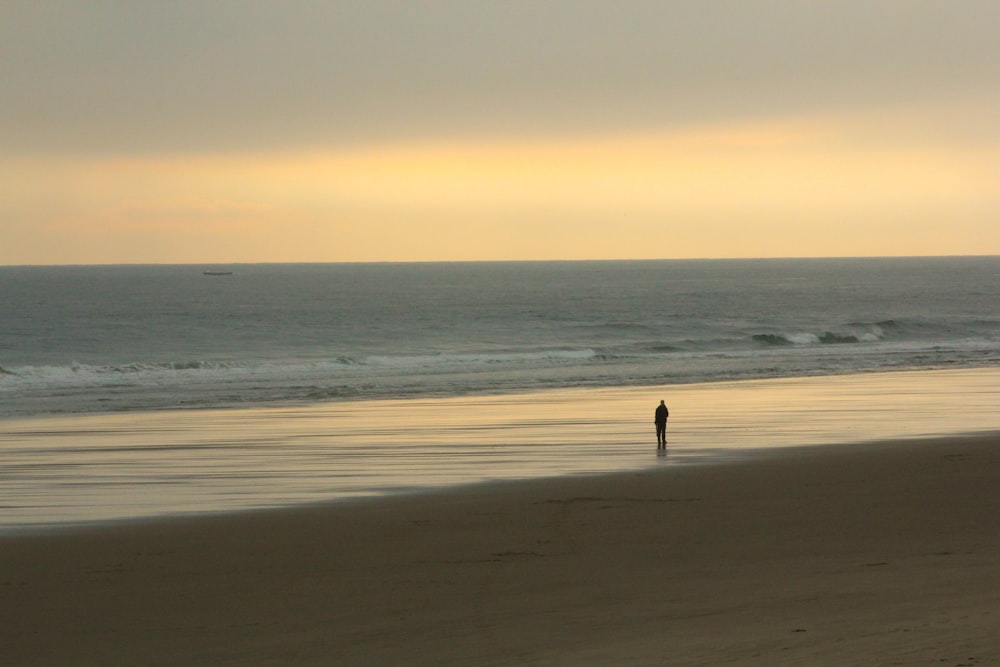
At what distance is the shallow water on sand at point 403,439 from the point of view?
17266 millimetres

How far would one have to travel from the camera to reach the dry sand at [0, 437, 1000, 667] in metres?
8.98

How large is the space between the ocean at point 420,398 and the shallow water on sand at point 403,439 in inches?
3.5

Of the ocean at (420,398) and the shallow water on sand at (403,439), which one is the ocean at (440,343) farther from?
the shallow water on sand at (403,439)

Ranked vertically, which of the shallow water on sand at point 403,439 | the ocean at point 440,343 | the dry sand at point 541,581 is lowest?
the dry sand at point 541,581

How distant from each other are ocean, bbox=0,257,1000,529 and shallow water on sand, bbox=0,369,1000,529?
9 centimetres

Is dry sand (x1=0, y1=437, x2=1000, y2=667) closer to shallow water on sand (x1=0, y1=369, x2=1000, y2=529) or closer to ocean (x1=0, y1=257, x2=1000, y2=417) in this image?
shallow water on sand (x1=0, y1=369, x2=1000, y2=529)

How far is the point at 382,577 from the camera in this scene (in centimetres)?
1161

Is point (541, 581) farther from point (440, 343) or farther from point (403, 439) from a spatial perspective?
point (440, 343)

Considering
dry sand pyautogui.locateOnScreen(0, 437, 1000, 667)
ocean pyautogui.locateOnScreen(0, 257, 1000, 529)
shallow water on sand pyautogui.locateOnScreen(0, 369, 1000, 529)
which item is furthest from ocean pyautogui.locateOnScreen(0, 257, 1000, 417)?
dry sand pyautogui.locateOnScreen(0, 437, 1000, 667)

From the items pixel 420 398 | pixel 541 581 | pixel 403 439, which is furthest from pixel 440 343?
pixel 541 581

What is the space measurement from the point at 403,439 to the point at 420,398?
34.0 feet

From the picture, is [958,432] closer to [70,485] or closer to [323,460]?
[323,460]

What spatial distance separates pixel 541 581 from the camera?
445 inches

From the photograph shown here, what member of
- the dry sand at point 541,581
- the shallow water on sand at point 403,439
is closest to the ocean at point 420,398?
the shallow water on sand at point 403,439
